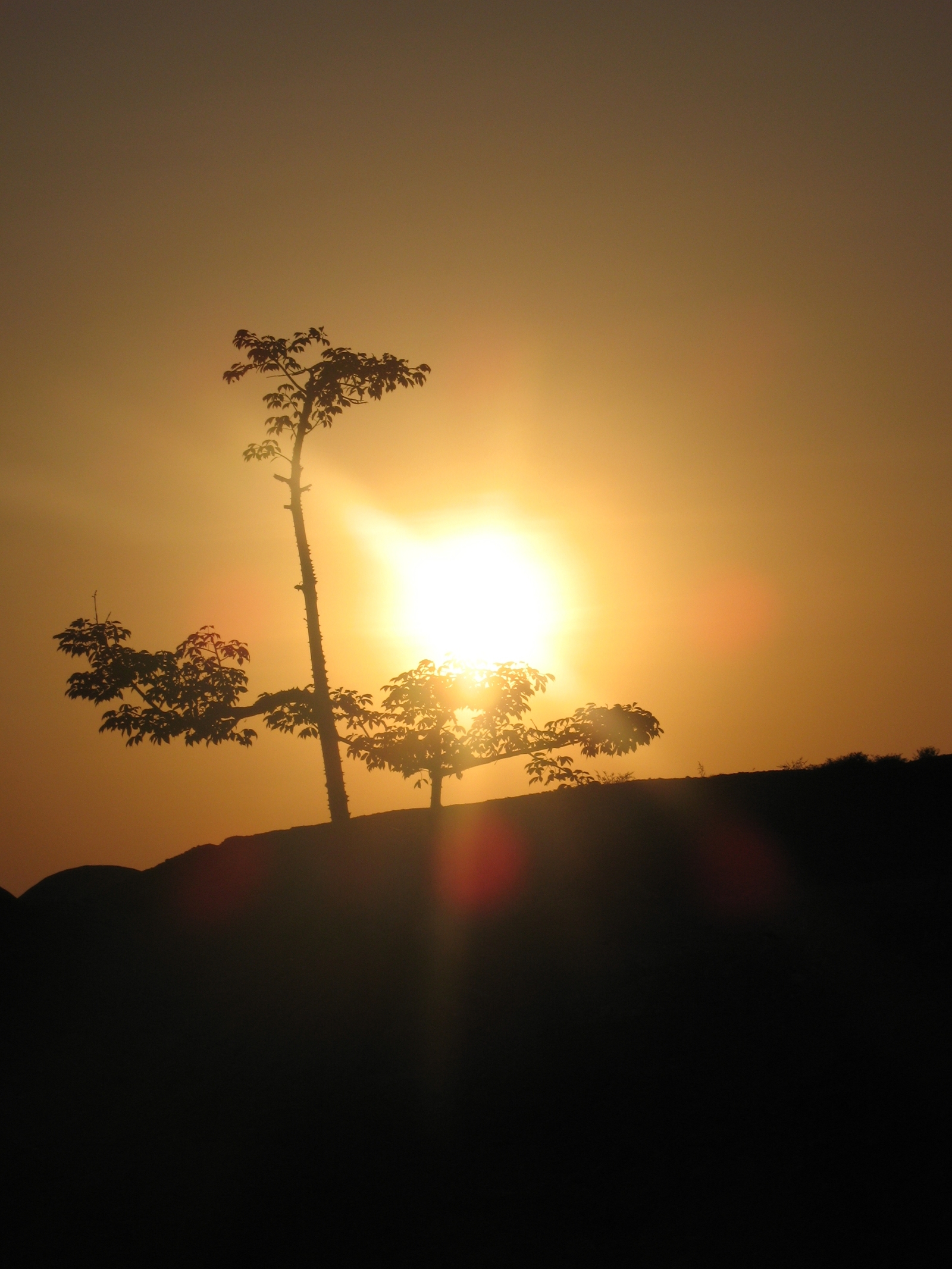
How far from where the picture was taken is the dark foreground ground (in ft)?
38.9

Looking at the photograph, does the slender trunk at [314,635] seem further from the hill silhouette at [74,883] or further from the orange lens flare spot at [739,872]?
the orange lens flare spot at [739,872]

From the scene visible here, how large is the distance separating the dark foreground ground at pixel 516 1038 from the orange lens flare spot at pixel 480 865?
7 cm

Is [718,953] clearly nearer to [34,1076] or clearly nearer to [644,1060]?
[644,1060]

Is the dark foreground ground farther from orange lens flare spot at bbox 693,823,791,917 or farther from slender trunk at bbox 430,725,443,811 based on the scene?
slender trunk at bbox 430,725,443,811

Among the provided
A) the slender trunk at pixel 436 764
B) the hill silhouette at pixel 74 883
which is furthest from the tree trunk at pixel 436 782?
the hill silhouette at pixel 74 883

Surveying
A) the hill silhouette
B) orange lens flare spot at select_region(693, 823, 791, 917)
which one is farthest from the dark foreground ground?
the hill silhouette

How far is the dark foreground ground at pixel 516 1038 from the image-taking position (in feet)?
38.9

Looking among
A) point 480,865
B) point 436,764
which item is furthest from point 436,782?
point 480,865

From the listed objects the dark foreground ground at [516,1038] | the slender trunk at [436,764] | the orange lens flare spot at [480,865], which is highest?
the slender trunk at [436,764]

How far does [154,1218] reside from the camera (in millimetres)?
12570

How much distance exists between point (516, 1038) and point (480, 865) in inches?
208

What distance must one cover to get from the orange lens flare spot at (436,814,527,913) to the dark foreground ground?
7 centimetres

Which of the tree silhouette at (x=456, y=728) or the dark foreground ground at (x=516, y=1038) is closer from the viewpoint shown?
the dark foreground ground at (x=516, y=1038)

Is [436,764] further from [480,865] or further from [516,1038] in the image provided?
[516,1038]
